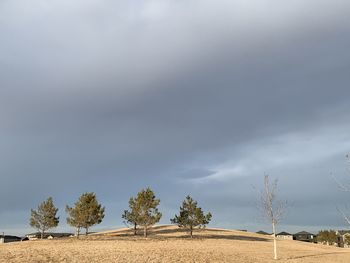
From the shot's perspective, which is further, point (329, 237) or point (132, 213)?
point (329, 237)

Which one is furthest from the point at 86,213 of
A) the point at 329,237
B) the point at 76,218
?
the point at 329,237

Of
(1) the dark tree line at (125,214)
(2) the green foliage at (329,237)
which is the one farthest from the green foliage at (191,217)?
(2) the green foliage at (329,237)

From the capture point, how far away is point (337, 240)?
380 feet

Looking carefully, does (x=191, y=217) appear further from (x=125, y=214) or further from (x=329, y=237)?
(x=329, y=237)

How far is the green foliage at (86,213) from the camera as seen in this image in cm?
6512

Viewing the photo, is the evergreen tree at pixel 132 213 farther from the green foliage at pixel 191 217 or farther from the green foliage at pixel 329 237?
the green foliage at pixel 329 237

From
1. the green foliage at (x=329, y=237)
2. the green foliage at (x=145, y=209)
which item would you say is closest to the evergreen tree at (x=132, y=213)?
the green foliage at (x=145, y=209)

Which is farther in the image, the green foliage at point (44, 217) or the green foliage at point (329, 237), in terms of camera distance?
the green foliage at point (329, 237)

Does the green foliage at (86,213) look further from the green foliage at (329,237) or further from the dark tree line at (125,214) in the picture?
the green foliage at (329,237)

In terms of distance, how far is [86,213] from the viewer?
65.0 meters

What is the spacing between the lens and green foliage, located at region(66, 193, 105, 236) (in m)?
65.1

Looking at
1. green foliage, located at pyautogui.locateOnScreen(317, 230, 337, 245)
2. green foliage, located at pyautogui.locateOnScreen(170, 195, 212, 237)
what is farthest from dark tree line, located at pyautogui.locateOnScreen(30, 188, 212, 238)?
green foliage, located at pyautogui.locateOnScreen(317, 230, 337, 245)

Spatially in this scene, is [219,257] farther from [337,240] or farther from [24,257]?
[337,240]

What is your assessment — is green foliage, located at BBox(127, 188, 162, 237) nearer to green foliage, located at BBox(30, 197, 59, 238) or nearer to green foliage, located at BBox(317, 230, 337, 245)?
green foliage, located at BBox(30, 197, 59, 238)
